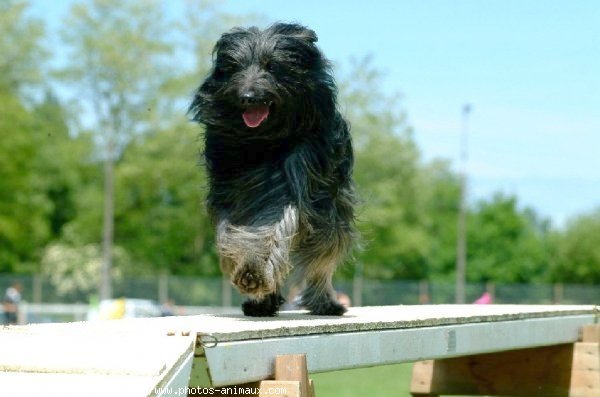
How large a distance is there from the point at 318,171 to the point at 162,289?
Result: 27454 millimetres

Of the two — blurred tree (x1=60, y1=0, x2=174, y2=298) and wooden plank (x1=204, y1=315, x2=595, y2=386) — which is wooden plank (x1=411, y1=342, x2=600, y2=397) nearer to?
wooden plank (x1=204, y1=315, x2=595, y2=386)

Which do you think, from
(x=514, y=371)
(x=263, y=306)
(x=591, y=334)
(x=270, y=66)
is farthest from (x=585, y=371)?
(x=270, y=66)

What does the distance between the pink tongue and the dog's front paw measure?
65cm

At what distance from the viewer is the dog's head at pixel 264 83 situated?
17.2ft

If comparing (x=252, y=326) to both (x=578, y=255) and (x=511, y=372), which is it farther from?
(x=578, y=255)

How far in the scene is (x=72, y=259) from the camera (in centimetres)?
4178

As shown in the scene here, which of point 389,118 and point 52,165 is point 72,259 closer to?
point 52,165

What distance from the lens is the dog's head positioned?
206 inches

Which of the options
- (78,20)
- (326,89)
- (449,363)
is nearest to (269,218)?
(326,89)

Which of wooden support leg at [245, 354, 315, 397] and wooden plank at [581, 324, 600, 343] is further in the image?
wooden plank at [581, 324, 600, 343]

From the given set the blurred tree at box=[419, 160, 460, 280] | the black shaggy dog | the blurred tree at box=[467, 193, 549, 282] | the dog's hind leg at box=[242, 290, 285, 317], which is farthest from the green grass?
the blurred tree at box=[467, 193, 549, 282]

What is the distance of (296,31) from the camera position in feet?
18.0

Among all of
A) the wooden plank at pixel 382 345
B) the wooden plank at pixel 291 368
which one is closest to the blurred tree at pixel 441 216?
the wooden plank at pixel 382 345

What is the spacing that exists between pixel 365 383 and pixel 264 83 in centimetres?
796
